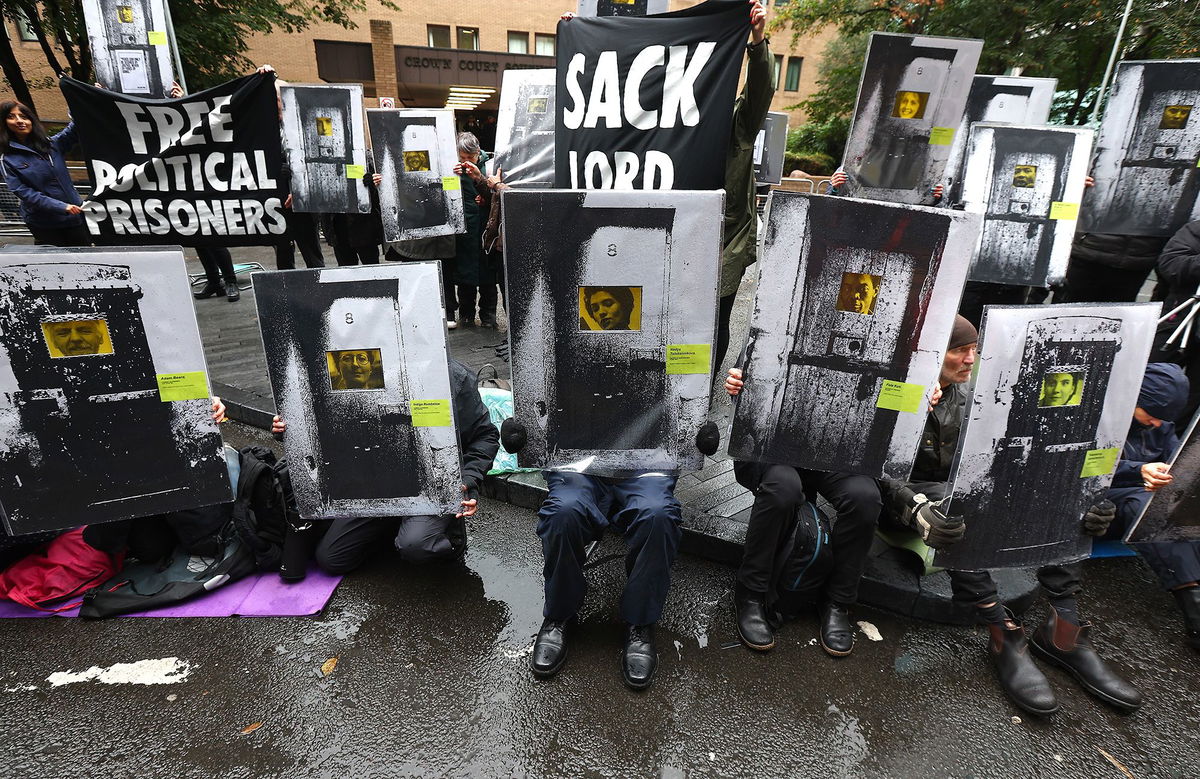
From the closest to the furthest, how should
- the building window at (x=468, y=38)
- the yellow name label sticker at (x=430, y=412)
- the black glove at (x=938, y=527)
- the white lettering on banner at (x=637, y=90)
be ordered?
the black glove at (x=938, y=527)
the yellow name label sticker at (x=430, y=412)
the white lettering on banner at (x=637, y=90)
the building window at (x=468, y=38)

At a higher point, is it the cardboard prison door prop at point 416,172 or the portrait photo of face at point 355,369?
Result: the cardboard prison door prop at point 416,172

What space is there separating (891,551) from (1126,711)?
1.02m

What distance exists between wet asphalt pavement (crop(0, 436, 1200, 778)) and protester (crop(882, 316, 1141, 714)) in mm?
83

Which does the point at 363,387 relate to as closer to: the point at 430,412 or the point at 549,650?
the point at 430,412

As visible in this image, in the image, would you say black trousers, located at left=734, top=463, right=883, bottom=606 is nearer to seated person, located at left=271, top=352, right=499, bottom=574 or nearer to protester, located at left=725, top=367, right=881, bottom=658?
protester, located at left=725, top=367, right=881, bottom=658

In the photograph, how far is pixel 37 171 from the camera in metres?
5.40

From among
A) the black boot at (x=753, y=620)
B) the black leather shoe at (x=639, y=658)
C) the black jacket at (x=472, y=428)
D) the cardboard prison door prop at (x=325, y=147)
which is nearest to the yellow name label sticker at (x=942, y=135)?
the black boot at (x=753, y=620)

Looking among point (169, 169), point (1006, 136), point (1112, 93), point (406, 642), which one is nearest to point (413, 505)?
point (406, 642)

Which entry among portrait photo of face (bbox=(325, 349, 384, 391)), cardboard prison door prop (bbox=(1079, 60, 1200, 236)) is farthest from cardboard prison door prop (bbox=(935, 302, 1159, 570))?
cardboard prison door prop (bbox=(1079, 60, 1200, 236))

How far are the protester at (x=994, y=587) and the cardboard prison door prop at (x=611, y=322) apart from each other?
3.15 ft

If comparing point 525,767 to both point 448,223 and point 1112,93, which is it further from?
point 1112,93

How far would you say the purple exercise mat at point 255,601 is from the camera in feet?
9.11

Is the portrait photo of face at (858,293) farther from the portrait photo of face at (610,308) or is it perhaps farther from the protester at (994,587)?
the portrait photo of face at (610,308)

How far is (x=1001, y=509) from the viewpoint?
2.26 m
